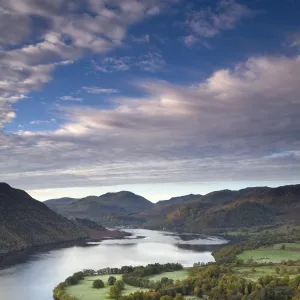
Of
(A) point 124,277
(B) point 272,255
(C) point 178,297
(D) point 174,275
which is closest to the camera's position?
(C) point 178,297

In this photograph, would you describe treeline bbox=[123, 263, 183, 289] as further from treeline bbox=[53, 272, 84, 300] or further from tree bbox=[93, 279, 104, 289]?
treeline bbox=[53, 272, 84, 300]

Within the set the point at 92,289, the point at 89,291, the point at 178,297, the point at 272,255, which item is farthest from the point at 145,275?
the point at 272,255

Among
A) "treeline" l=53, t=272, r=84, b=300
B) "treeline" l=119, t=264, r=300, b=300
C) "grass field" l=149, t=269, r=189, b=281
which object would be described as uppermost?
"treeline" l=119, t=264, r=300, b=300

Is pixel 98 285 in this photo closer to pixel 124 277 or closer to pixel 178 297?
pixel 124 277

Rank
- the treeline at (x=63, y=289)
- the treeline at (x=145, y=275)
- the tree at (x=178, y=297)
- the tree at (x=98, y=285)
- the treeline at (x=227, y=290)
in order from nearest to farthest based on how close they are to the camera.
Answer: the treeline at (x=227, y=290)
the tree at (x=178, y=297)
the treeline at (x=63, y=289)
the tree at (x=98, y=285)
the treeline at (x=145, y=275)

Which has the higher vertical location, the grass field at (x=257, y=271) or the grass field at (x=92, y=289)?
the grass field at (x=257, y=271)

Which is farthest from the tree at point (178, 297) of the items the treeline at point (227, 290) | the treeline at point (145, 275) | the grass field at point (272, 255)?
the grass field at point (272, 255)

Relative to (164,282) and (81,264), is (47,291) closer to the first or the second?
(164,282)

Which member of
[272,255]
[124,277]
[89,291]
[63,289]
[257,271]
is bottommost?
[63,289]

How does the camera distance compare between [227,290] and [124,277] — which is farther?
[124,277]

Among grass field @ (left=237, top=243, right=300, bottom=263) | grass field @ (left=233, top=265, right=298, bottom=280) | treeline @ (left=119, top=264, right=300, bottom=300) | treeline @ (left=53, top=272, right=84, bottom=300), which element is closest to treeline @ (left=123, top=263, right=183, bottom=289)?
treeline @ (left=119, top=264, right=300, bottom=300)

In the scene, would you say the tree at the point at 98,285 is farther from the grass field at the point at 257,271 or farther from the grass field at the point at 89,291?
the grass field at the point at 257,271
